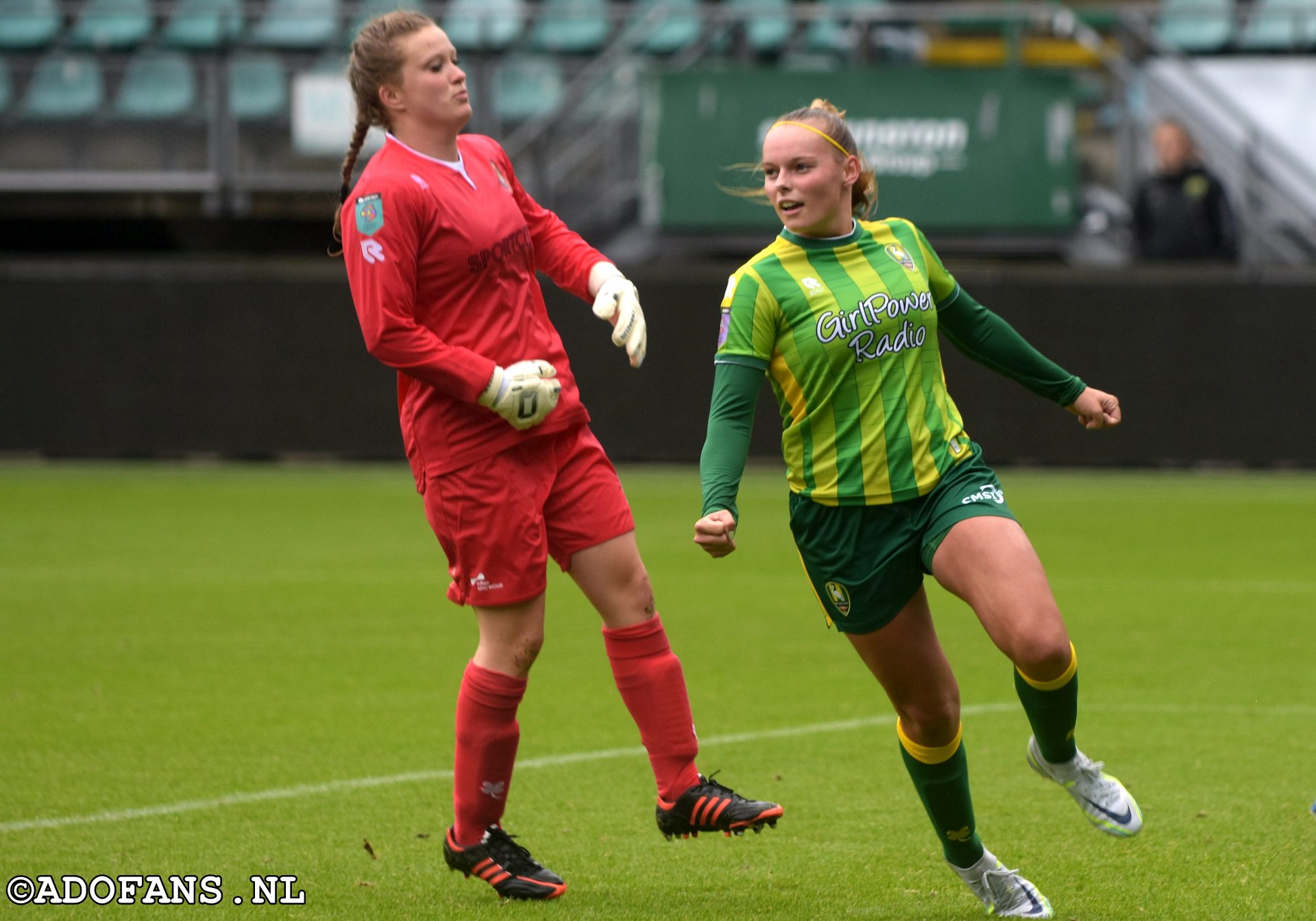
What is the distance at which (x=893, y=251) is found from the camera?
4.30 metres

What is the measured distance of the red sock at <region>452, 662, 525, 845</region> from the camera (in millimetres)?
4391

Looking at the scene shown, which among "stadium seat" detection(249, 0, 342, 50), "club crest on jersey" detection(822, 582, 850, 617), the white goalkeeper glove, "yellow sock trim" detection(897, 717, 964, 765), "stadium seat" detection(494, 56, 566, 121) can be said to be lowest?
"stadium seat" detection(494, 56, 566, 121)

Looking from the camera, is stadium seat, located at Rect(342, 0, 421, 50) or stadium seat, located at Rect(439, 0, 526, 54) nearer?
stadium seat, located at Rect(439, 0, 526, 54)

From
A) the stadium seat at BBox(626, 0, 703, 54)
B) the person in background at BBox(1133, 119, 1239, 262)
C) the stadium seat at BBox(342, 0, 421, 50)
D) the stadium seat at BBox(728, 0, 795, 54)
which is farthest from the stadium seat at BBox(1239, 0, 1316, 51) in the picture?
the stadium seat at BBox(342, 0, 421, 50)

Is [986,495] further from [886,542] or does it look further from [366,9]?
[366,9]

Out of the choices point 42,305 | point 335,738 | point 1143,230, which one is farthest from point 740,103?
point 335,738

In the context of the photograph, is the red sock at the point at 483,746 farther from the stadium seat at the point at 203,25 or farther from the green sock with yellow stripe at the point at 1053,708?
the stadium seat at the point at 203,25

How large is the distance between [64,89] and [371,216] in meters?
14.2

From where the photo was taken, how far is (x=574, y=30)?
17797mm

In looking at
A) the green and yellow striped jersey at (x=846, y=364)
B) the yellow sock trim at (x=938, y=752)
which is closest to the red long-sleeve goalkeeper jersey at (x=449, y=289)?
the green and yellow striped jersey at (x=846, y=364)

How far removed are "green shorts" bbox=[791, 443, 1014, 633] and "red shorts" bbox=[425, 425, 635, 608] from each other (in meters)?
0.59

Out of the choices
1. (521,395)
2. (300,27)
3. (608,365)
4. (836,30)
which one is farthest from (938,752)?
(300,27)

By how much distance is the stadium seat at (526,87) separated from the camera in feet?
55.5

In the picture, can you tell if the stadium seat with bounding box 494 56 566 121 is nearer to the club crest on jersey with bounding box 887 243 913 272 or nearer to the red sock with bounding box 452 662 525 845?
the club crest on jersey with bounding box 887 243 913 272
